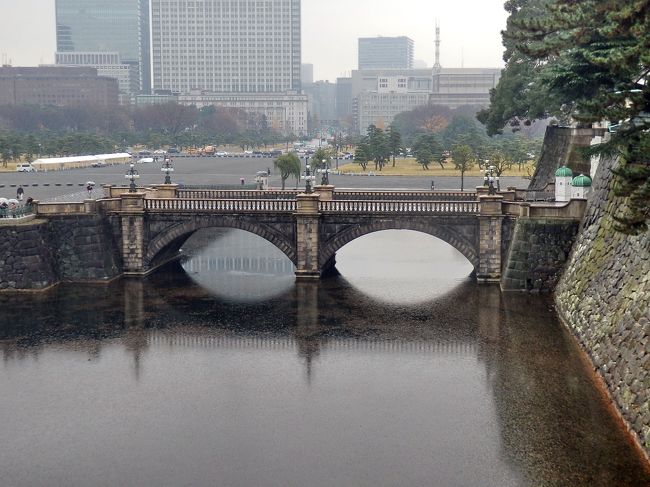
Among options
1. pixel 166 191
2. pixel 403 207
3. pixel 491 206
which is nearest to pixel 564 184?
pixel 491 206

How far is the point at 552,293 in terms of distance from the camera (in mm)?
53719

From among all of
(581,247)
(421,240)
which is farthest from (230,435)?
(421,240)

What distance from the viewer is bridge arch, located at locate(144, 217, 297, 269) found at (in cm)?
5984

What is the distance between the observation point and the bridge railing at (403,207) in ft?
190

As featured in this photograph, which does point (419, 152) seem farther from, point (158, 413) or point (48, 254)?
point (158, 413)

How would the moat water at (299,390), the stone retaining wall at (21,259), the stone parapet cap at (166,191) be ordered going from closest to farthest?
the moat water at (299,390)
the stone retaining wall at (21,259)
the stone parapet cap at (166,191)

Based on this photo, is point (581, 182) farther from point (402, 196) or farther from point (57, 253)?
point (57, 253)

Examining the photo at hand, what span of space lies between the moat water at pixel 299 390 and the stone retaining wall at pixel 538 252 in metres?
1.40

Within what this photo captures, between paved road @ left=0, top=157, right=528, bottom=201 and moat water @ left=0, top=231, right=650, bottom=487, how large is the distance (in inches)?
1961

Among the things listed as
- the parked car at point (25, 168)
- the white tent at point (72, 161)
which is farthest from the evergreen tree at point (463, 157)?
the parked car at point (25, 168)

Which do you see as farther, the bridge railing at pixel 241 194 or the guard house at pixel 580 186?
the bridge railing at pixel 241 194

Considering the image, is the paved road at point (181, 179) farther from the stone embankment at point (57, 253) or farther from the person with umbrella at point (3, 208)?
the stone embankment at point (57, 253)

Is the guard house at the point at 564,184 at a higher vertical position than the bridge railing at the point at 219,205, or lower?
higher

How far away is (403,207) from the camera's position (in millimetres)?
58438
